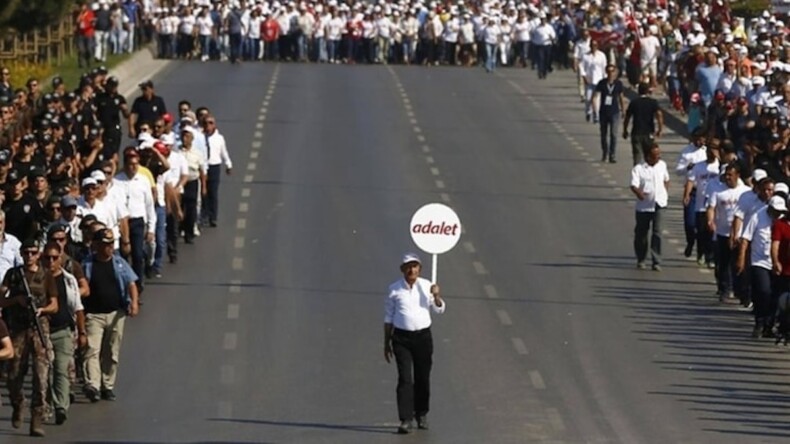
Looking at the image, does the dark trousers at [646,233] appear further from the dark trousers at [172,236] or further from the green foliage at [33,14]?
the green foliage at [33,14]

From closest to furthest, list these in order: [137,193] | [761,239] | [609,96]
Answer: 1. [761,239]
2. [137,193]
3. [609,96]

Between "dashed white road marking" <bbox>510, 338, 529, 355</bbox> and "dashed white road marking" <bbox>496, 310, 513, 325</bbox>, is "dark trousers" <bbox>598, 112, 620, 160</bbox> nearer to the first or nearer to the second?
"dashed white road marking" <bbox>496, 310, 513, 325</bbox>

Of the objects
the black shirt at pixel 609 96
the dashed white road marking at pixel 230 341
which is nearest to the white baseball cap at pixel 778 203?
the dashed white road marking at pixel 230 341

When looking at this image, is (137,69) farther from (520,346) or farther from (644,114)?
(520,346)

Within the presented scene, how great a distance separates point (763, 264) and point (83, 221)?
690 centimetres

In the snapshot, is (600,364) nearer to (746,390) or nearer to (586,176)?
(746,390)

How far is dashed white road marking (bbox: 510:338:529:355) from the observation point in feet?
74.3

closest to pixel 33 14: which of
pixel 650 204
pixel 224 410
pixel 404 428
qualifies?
pixel 650 204

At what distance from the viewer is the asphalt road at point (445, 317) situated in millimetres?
19406

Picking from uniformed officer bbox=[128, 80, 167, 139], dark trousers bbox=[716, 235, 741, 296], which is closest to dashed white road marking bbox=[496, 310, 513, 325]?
dark trousers bbox=[716, 235, 741, 296]

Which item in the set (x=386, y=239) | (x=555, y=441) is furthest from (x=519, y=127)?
(x=555, y=441)

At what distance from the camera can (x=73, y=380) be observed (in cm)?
2066

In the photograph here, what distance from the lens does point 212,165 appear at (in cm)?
3069

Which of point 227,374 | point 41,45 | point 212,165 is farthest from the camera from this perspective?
point 41,45
